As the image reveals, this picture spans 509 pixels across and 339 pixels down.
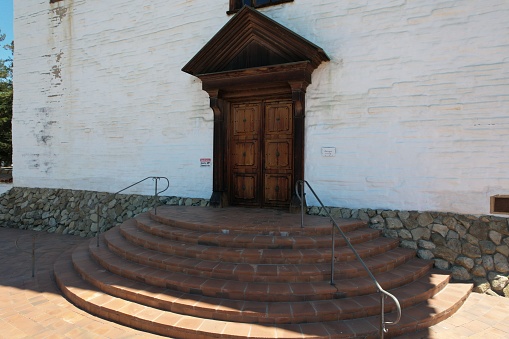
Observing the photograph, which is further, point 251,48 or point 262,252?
point 251,48

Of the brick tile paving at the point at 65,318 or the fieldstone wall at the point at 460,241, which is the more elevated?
the fieldstone wall at the point at 460,241

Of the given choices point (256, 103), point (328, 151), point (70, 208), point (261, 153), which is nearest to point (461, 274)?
point (328, 151)

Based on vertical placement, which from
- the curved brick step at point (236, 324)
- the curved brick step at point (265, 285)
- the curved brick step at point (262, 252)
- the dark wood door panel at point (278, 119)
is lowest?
the curved brick step at point (236, 324)

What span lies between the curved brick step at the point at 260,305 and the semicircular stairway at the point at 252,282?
0.01m

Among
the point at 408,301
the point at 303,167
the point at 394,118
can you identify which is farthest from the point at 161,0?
the point at 408,301

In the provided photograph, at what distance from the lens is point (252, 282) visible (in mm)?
3529

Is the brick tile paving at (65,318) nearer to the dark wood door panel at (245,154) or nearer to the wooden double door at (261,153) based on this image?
the wooden double door at (261,153)

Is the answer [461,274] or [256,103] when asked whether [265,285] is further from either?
[256,103]

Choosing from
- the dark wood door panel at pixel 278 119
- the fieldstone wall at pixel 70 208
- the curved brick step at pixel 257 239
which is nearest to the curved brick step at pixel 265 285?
the curved brick step at pixel 257 239

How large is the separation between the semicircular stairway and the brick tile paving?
11 centimetres

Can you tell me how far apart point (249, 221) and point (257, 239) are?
2.48 ft

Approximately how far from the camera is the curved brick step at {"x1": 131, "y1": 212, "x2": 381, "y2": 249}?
403 centimetres

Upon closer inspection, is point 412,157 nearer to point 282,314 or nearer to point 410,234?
point 410,234

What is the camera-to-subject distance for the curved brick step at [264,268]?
3.55 m
